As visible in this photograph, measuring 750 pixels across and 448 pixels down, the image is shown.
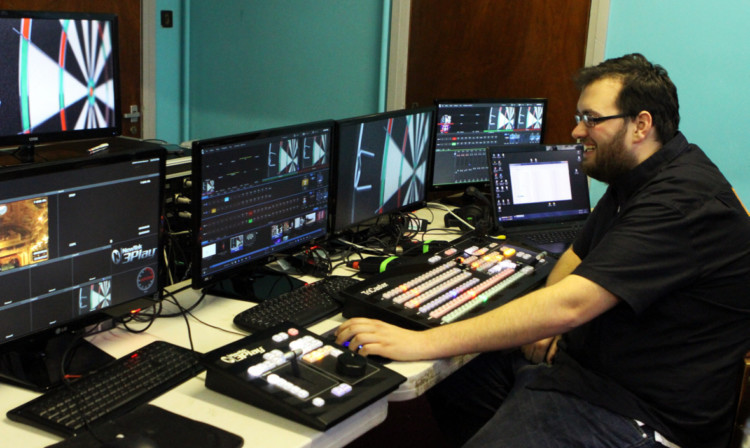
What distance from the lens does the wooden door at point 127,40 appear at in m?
4.02

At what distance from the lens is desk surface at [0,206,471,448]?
135 cm

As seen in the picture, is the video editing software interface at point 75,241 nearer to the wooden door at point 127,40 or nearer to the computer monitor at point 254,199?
the computer monitor at point 254,199

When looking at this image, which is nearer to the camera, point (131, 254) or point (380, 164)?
point (131, 254)

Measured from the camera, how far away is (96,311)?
5.27 feet

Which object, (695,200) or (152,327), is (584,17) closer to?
(695,200)

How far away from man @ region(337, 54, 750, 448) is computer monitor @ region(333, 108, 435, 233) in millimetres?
669

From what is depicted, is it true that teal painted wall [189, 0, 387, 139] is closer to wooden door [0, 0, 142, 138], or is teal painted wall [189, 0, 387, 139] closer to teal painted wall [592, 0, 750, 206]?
wooden door [0, 0, 142, 138]

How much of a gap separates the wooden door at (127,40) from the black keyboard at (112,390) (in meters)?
2.70

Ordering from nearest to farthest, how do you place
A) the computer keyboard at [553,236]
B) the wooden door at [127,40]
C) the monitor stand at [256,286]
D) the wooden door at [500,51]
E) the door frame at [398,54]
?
the monitor stand at [256,286]
the computer keyboard at [553,236]
the wooden door at [500,51]
the door frame at [398,54]
the wooden door at [127,40]

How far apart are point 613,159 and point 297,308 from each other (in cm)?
86

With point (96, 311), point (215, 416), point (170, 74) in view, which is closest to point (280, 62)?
point (170, 74)

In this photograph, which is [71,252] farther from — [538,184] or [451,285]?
[538,184]

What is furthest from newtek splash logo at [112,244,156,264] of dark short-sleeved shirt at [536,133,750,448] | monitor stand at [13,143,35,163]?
monitor stand at [13,143,35,163]

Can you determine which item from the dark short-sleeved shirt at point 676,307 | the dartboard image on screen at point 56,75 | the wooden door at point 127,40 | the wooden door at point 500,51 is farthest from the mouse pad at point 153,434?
the wooden door at point 127,40
